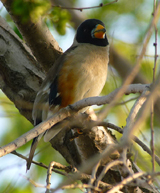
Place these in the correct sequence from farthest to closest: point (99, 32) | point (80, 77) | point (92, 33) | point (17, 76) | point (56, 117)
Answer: point (92, 33) → point (99, 32) → point (17, 76) → point (80, 77) → point (56, 117)

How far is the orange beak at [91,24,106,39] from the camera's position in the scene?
4422mm

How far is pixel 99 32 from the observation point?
450 cm

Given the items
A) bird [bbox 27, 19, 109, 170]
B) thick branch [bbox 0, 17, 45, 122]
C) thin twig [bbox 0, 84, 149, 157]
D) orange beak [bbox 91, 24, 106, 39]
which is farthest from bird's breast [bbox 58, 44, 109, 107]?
thin twig [bbox 0, 84, 149, 157]

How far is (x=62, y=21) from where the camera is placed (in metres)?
3.20

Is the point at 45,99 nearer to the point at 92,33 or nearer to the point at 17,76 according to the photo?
the point at 17,76

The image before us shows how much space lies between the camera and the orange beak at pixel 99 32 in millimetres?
4422

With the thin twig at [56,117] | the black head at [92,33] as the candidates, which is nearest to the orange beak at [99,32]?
the black head at [92,33]

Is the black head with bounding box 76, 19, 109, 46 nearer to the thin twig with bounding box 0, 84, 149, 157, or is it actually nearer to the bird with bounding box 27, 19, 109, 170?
the bird with bounding box 27, 19, 109, 170

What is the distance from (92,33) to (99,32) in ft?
0.56

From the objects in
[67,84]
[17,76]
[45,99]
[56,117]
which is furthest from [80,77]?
[56,117]

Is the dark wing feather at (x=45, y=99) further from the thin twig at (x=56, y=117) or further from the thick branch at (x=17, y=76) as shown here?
the thin twig at (x=56, y=117)

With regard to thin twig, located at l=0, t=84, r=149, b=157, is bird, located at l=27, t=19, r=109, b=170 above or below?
below

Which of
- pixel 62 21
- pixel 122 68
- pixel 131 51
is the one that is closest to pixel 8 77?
pixel 62 21

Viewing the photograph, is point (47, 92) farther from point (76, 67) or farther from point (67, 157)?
point (67, 157)
